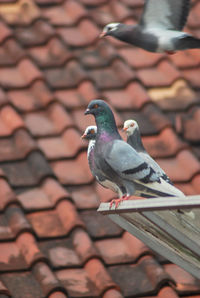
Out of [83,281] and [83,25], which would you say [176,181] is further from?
[83,25]

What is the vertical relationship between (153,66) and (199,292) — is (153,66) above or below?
above

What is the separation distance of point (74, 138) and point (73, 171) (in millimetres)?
280

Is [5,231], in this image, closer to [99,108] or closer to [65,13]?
[99,108]

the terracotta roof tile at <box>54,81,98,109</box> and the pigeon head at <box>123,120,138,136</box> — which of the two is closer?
the pigeon head at <box>123,120,138,136</box>

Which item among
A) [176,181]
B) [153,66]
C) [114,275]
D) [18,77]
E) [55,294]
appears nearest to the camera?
[55,294]

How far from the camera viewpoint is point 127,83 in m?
7.79

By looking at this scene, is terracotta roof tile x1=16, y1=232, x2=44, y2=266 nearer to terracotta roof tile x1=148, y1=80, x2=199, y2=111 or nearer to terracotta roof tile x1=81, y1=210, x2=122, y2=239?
terracotta roof tile x1=81, y1=210, x2=122, y2=239

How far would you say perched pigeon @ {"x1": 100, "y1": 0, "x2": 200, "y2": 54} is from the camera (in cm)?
596

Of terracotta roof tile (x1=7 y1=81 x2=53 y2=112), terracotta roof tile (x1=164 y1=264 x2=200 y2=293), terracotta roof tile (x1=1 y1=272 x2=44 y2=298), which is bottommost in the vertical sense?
terracotta roof tile (x1=1 y1=272 x2=44 y2=298)

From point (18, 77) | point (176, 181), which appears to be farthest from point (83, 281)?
point (18, 77)

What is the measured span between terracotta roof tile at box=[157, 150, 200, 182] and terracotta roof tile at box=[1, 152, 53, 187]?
0.78 meters

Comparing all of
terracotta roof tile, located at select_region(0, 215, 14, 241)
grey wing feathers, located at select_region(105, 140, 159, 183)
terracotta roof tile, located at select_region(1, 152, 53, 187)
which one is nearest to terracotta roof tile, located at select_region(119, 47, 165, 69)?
terracotta roof tile, located at select_region(1, 152, 53, 187)

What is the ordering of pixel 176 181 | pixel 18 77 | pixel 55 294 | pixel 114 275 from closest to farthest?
pixel 55 294 → pixel 114 275 → pixel 176 181 → pixel 18 77

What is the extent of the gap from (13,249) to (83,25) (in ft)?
9.43
